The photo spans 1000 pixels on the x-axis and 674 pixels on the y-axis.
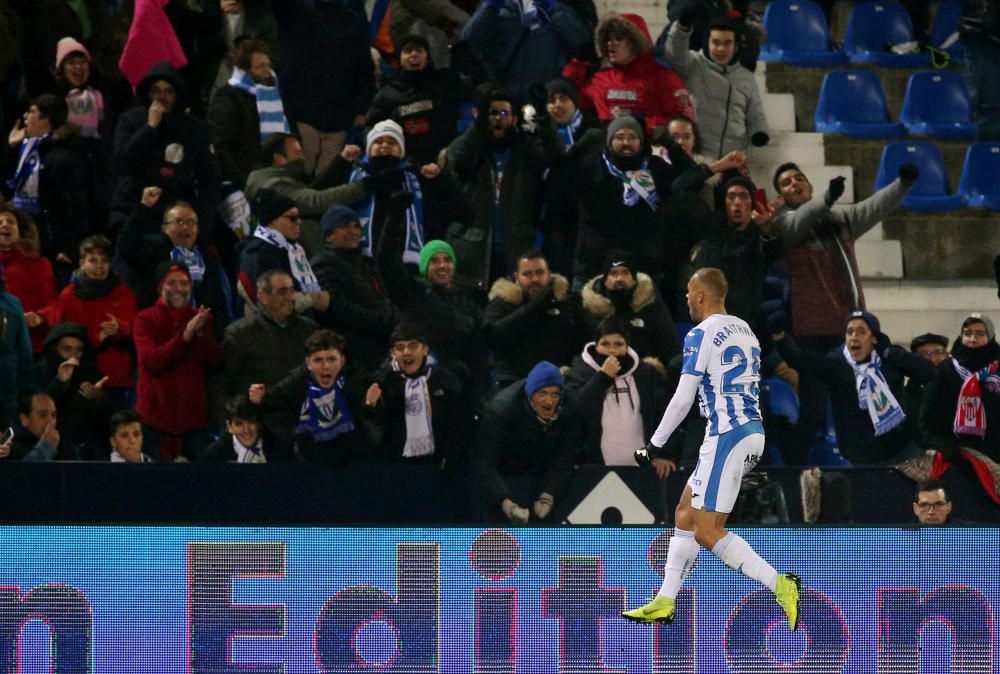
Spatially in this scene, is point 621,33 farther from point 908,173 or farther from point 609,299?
point 609,299

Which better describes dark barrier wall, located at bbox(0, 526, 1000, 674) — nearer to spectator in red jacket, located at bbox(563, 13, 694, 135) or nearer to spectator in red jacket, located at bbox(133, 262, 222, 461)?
spectator in red jacket, located at bbox(133, 262, 222, 461)

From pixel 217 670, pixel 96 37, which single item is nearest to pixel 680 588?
pixel 217 670

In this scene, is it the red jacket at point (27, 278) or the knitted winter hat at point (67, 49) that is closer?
the red jacket at point (27, 278)

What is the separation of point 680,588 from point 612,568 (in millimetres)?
348

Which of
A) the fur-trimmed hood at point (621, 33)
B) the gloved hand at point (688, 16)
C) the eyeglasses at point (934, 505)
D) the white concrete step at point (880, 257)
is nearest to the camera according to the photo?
the eyeglasses at point (934, 505)

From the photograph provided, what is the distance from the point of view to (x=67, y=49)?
13844mm

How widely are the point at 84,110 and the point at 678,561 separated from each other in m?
6.39

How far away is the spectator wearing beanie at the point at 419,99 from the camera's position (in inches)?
543

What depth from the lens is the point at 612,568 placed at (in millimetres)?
9711

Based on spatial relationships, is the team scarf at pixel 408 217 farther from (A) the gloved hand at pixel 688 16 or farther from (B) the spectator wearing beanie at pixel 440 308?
(A) the gloved hand at pixel 688 16

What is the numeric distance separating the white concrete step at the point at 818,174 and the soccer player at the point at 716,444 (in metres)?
6.27

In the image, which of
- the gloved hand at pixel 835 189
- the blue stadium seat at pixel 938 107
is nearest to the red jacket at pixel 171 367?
the gloved hand at pixel 835 189

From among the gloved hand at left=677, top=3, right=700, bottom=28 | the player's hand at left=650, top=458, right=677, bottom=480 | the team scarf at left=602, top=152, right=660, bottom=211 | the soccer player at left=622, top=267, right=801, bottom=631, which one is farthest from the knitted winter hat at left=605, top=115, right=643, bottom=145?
the soccer player at left=622, top=267, right=801, bottom=631

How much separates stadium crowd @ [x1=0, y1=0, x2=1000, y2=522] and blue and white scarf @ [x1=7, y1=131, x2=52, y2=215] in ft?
0.06
